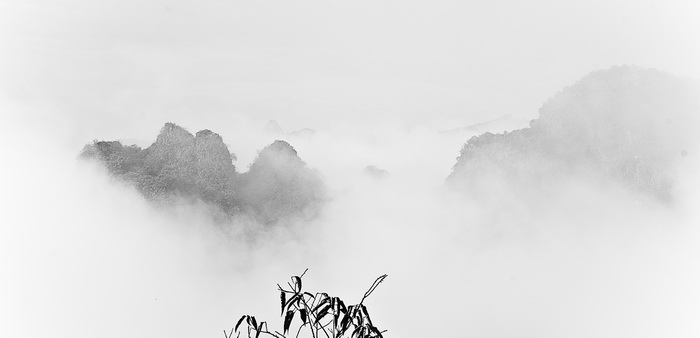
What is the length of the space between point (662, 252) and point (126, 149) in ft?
140

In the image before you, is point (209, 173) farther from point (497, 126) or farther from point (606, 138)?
point (497, 126)

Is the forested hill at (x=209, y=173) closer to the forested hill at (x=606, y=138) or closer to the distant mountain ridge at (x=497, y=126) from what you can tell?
the forested hill at (x=606, y=138)

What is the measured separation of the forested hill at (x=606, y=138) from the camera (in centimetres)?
4697

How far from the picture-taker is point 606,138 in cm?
4862

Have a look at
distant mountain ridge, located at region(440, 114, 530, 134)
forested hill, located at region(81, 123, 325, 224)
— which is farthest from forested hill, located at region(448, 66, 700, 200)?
distant mountain ridge, located at region(440, 114, 530, 134)

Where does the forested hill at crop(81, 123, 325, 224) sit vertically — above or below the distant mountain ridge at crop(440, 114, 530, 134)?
below

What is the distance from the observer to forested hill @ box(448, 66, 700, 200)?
47.0 m

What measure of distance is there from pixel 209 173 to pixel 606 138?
3285 cm

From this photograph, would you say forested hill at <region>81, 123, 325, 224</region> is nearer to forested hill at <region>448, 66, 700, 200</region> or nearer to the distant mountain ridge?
forested hill at <region>448, 66, 700, 200</region>

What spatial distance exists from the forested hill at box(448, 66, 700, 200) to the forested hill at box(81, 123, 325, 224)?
15574mm

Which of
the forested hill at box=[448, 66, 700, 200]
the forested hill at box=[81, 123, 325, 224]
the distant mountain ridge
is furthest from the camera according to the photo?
the distant mountain ridge

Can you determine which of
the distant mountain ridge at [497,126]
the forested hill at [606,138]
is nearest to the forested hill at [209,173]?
the forested hill at [606,138]

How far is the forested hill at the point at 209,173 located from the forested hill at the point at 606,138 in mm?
15574

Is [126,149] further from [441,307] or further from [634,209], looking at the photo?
[634,209]
